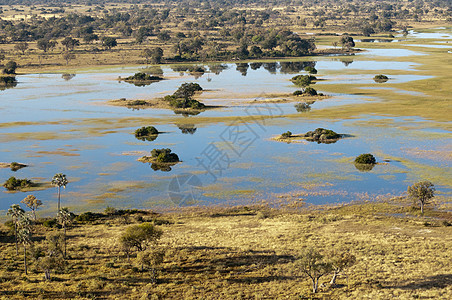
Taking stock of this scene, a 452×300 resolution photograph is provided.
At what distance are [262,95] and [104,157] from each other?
57.2m

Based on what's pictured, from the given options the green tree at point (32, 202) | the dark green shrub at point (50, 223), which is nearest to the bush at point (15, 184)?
the green tree at point (32, 202)

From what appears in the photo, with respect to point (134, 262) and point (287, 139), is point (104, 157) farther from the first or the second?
point (134, 262)

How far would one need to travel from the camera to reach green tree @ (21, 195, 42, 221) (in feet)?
201

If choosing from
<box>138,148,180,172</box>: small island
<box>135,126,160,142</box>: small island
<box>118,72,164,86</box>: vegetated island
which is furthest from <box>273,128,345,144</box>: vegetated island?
<box>118,72,164,86</box>: vegetated island

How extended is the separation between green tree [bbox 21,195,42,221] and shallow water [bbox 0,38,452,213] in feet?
4.47

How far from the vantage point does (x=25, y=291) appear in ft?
139

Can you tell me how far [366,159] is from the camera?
7825cm

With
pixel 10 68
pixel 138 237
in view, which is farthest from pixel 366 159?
pixel 10 68

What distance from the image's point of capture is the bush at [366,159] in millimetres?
78200

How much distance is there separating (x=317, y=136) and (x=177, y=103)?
1577 inches

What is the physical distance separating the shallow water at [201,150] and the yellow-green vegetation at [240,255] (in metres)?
6.19

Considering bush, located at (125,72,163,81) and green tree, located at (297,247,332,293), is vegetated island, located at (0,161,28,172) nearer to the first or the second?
green tree, located at (297,247,332,293)

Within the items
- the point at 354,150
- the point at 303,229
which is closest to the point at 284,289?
the point at 303,229

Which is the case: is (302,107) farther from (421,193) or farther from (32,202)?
(32,202)
